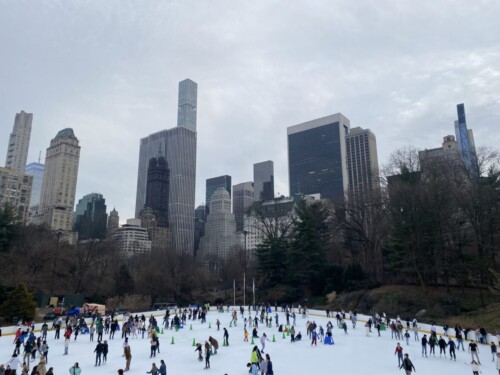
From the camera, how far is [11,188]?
152750mm

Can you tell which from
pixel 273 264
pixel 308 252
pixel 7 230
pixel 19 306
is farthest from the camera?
pixel 273 264

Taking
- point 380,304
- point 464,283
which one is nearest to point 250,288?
point 380,304

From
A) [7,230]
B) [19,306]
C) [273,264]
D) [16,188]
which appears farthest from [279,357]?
[16,188]

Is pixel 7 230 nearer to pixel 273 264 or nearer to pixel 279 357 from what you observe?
pixel 273 264

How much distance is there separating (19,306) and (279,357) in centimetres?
2543

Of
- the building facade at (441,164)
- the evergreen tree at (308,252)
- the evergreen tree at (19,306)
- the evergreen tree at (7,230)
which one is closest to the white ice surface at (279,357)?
the evergreen tree at (19,306)

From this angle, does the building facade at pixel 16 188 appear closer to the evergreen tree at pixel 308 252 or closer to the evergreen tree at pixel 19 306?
the evergreen tree at pixel 308 252

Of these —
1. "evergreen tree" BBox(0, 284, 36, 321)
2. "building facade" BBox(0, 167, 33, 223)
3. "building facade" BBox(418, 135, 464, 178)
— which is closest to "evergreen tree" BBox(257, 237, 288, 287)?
"building facade" BBox(418, 135, 464, 178)

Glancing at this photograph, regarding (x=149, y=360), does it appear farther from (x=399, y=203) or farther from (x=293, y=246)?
(x=293, y=246)

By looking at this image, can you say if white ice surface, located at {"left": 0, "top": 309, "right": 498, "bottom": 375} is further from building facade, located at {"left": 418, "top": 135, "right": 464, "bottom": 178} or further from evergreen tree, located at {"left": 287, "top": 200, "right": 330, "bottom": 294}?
evergreen tree, located at {"left": 287, "top": 200, "right": 330, "bottom": 294}

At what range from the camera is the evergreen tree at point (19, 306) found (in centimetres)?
3575

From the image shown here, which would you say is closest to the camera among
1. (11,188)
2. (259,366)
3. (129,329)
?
(259,366)

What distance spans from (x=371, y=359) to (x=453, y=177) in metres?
31.3

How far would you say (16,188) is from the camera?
6083 inches
